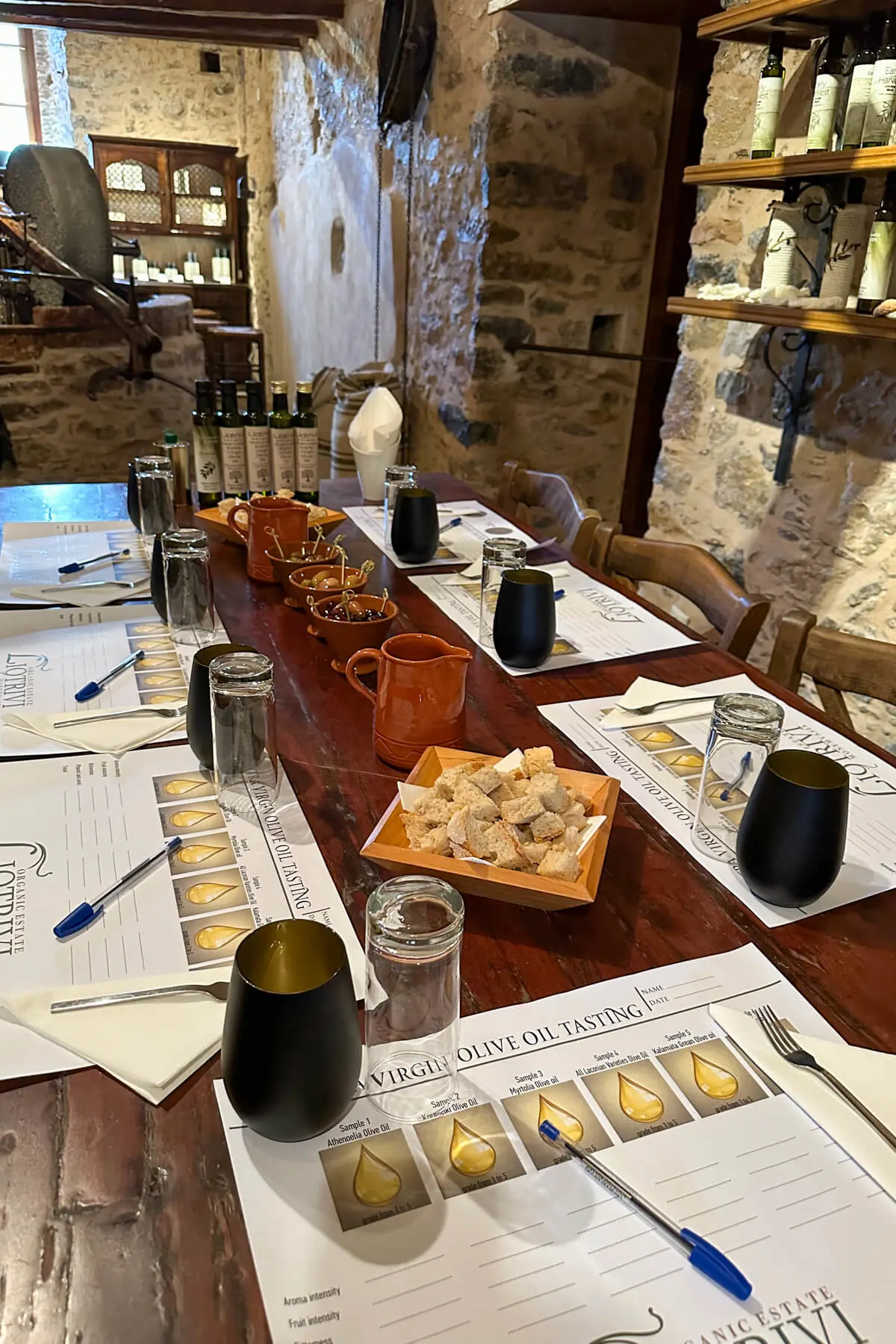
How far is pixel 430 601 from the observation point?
1496mm

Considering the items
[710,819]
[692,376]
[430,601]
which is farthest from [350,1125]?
[692,376]

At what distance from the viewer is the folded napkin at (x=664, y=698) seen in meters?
1.13

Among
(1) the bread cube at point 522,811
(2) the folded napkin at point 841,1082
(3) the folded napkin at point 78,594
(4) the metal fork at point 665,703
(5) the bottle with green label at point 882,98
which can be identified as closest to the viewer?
(2) the folded napkin at point 841,1082

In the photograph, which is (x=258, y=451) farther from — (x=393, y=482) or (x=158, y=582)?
(x=158, y=582)

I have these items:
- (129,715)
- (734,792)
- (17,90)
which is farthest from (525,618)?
(17,90)

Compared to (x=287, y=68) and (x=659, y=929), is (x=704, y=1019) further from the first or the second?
(x=287, y=68)

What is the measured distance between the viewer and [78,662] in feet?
3.99

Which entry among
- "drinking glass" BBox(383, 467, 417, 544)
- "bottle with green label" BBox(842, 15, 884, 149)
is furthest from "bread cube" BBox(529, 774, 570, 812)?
"bottle with green label" BBox(842, 15, 884, 149)

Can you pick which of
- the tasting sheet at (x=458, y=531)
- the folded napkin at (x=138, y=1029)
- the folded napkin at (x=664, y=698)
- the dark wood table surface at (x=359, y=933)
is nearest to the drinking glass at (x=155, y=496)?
the tasting sheet at (x=458, y=531)

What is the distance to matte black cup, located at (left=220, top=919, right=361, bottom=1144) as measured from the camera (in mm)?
537

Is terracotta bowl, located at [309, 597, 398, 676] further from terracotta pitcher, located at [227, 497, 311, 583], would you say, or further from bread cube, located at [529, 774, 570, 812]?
bread cube, located at [529, 774, 570, 812]

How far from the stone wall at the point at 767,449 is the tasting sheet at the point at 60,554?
1490mm

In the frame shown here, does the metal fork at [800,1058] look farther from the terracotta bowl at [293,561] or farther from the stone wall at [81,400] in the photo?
the stone wall at [81,400]

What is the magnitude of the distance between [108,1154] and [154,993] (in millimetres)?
123
